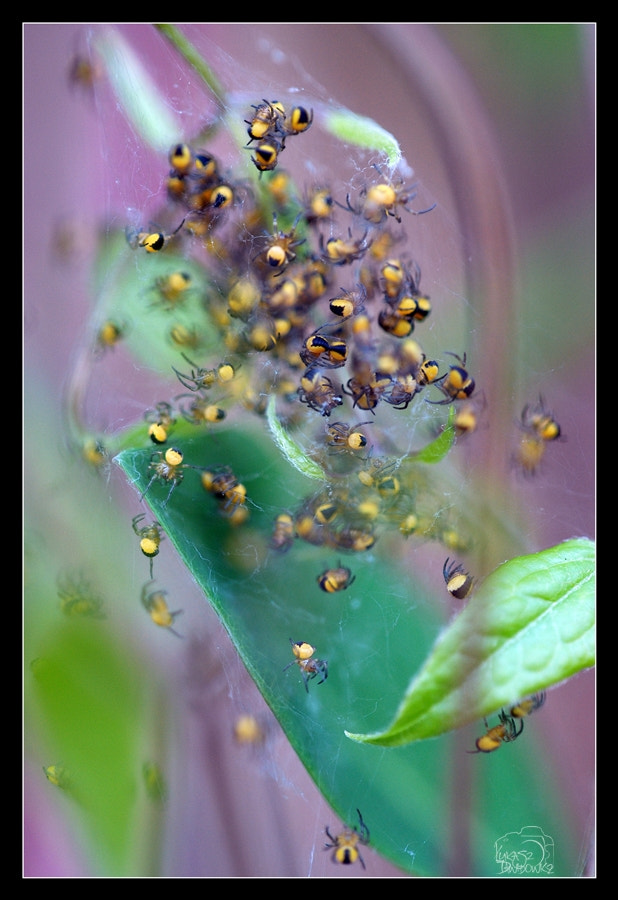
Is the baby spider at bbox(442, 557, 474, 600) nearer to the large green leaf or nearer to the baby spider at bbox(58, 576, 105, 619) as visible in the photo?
the large green leaf

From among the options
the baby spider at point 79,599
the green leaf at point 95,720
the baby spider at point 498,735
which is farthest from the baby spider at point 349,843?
the baby spider at point 79,599

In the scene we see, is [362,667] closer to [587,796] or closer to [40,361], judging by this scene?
[587,796]

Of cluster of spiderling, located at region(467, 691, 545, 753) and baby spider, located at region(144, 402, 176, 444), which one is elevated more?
baby spider, located at region(144, 402, 176, 444)

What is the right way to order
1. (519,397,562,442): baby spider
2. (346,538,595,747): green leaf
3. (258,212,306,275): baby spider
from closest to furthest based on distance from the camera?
(346,538,595,747): green leaf < (258,212,306,275): baby spider < (519,397,562,442): baby spider

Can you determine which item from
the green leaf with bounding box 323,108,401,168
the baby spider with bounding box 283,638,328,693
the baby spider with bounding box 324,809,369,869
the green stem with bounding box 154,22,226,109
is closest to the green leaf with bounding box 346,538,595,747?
the baby spider with bounding box 283,638,328,693

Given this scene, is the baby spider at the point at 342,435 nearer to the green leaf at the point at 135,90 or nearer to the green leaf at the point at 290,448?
the green leaf at the point at 290,448

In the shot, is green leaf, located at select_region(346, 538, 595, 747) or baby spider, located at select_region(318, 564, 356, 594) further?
baby spider, located at select_region(318, 564, 356, 594)

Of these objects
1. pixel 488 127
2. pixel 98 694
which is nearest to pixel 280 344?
pixel 488 127
